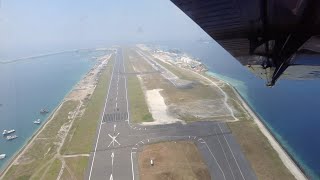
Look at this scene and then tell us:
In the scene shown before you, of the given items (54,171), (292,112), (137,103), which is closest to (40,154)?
(54,171)

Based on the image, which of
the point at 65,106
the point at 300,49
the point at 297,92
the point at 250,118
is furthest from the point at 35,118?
the point at 300,49

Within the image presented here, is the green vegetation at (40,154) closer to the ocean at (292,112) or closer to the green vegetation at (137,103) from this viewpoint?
the green vegetation at (137,103)

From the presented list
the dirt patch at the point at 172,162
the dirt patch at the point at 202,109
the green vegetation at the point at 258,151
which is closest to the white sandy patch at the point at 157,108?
the dirt patch at the point at 202,109

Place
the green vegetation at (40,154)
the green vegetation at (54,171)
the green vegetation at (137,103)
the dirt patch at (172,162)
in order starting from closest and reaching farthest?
the dirt patch at (172,162), the green vegetation at (54,171), the green vegetation at (40,154), the green vegetation at (137,103)

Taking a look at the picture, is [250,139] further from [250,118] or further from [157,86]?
[157,86]

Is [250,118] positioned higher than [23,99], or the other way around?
[250,118]

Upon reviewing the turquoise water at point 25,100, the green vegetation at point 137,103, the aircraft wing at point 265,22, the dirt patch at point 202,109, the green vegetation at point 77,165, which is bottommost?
the turquoise water at point 25,100

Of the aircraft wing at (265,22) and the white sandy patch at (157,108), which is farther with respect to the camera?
the white sandy patch at (157,108)

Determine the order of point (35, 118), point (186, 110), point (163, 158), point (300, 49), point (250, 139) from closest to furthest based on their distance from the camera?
point (300, 49) < point (163, 158) < point (250, 139) < point (186, 110) < point (35, 118)
